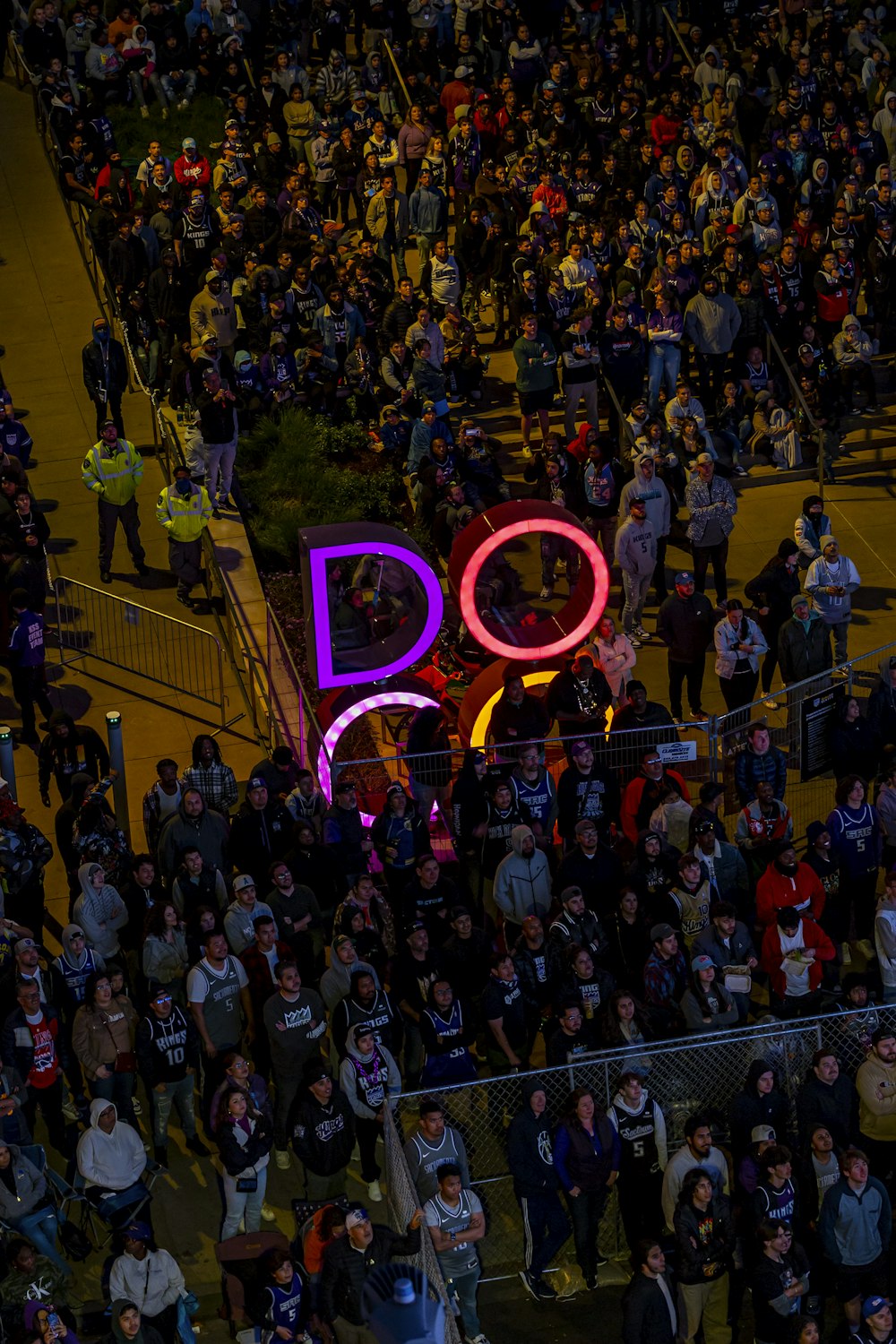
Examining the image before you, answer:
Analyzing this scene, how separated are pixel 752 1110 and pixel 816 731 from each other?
4728mm

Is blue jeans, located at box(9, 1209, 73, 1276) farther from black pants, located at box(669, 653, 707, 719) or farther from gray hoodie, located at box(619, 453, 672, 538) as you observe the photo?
gray hoodie, located at box(619, 453, 672, 538)

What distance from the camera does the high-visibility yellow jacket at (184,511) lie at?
22.2 metres

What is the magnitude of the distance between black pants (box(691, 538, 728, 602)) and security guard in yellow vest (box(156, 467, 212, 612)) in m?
4.54

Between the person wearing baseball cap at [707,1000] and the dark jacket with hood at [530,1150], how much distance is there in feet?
5.61

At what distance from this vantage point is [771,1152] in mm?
15141

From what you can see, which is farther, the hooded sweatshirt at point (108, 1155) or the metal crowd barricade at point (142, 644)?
the metal crowd barricade at point (142, 644)

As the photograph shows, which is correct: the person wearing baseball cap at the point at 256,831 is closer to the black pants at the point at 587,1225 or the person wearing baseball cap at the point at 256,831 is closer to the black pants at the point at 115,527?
the black pants at the point at 587,1225

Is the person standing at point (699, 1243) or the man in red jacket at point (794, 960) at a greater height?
the man in red jacket at point (794, 960)

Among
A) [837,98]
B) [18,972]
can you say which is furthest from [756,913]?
[837,98]

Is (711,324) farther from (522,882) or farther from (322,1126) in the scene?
(322,1126)

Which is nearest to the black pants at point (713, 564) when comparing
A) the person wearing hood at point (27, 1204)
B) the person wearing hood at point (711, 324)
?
the person wearing hood at point (711, 324)

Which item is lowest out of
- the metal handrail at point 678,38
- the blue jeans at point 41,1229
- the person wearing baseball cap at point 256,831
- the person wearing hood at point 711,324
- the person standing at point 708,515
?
the blue jeans at point 41,1229

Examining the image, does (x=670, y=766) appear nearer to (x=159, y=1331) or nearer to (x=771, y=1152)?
(x=771, y=1152)

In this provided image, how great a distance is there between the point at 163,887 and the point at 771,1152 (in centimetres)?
477
